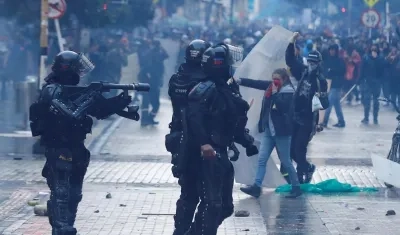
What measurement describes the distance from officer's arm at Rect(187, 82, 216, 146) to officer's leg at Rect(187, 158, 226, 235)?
223 mm

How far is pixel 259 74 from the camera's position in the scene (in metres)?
14.0

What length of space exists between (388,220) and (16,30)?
27.0m

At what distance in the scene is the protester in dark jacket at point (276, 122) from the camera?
1308 cm

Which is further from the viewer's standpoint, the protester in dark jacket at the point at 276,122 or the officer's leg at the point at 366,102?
the officer's leg at the point at 366,102

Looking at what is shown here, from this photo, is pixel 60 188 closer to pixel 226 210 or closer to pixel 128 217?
pixel 226 210

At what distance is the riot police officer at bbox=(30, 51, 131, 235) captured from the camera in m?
9.25

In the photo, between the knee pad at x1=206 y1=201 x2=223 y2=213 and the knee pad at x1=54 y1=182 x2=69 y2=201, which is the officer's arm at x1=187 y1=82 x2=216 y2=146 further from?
the knee pad at x1=54 y1=182 x2=69 y2=201

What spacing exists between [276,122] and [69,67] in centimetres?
442

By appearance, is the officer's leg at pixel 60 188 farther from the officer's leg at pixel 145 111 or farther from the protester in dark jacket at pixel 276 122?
the officer's leg at pixel 145 111

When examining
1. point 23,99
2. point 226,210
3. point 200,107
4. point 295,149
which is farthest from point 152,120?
point 200,107

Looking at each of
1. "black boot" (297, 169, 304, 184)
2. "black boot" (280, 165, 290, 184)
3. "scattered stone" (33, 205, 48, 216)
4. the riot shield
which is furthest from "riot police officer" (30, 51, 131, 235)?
"black boot" (297, 169, 304, 184)

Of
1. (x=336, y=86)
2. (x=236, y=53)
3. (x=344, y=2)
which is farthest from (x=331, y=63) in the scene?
(x=344, y=2)

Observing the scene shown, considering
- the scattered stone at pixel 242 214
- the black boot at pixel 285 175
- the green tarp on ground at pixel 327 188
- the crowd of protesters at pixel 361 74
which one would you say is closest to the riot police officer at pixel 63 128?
the scattered stone at pixel 242 214

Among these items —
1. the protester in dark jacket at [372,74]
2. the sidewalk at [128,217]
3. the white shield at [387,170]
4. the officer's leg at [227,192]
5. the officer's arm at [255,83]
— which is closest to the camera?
the officer's leg at [227,192]
